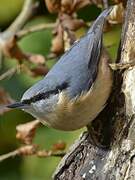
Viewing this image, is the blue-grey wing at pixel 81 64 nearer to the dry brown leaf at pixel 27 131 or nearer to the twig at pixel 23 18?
the dry brown leaf at pixel 27 131

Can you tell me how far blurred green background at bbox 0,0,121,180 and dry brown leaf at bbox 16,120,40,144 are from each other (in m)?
0.52

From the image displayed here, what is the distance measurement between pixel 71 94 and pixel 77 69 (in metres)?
0.10

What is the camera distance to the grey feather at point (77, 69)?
2.33 meters

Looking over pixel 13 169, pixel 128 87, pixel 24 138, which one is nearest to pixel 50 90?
pixel 128 87

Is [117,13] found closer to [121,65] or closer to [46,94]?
[121,65]

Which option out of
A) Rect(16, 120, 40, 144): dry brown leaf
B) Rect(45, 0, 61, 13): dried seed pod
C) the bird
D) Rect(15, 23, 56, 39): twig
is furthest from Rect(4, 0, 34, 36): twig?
the bird

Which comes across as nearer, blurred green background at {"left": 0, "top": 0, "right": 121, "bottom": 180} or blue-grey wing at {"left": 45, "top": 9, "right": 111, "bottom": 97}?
blue-grey wing at {"left": 45, "top": 9, "right": 111, "bottom": 97}

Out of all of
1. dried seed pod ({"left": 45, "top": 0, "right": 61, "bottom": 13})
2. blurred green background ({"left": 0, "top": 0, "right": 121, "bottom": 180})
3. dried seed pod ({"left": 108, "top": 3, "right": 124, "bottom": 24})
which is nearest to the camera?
dried seed pod ({"left": 108, "top": 3, "right": 124, "bottom": 24})

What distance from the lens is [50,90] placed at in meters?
2.33

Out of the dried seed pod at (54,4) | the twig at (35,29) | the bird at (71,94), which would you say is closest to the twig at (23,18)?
the twig at (35,29)

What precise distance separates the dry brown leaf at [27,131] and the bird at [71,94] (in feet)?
0.99

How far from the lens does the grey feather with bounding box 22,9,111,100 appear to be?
2.33 metres

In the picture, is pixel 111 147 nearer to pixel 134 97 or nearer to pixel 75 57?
pixel 134 97

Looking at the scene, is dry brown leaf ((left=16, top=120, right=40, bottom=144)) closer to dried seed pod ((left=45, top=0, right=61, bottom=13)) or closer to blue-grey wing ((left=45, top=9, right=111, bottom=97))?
blue-grey wing ((left=45, top=9, right=111, bottom=97))
